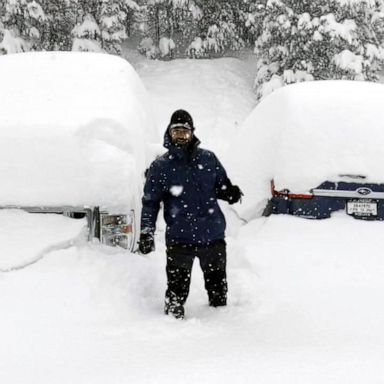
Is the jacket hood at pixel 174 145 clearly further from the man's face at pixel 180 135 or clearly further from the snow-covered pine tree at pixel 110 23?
the snow-covered pine tree at pixel 110 23

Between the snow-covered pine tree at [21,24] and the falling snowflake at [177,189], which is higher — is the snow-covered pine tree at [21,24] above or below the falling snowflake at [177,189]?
above

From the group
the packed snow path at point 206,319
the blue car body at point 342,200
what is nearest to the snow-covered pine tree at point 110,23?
the blue car body at point 342,200

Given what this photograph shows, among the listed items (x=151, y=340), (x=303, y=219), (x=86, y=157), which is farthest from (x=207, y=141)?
(x=151, y=340)

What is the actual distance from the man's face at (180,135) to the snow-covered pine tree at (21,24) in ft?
44.7

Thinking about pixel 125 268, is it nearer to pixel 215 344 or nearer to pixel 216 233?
pixel 216 233

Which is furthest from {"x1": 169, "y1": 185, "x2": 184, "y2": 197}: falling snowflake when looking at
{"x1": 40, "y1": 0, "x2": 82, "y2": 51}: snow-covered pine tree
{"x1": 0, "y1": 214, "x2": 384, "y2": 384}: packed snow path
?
{"x1": 40, "y1": 0, "x2": 82, "y2": 51}: snow-covered pine tree

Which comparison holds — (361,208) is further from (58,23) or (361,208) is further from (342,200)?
(58,23)

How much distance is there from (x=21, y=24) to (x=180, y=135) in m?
15.0

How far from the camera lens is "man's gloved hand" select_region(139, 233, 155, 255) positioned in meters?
4.02

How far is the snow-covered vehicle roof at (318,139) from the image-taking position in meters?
5.59

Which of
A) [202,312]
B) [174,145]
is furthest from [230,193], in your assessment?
[202,312]

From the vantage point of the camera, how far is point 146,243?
4.04m

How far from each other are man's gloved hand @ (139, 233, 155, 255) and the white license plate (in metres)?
2.45

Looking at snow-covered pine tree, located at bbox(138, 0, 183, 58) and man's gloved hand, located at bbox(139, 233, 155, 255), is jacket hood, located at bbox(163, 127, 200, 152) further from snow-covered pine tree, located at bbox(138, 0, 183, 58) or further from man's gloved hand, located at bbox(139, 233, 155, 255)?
snow-covered pine tree, located at bbox(138, 0, 183, 58)
